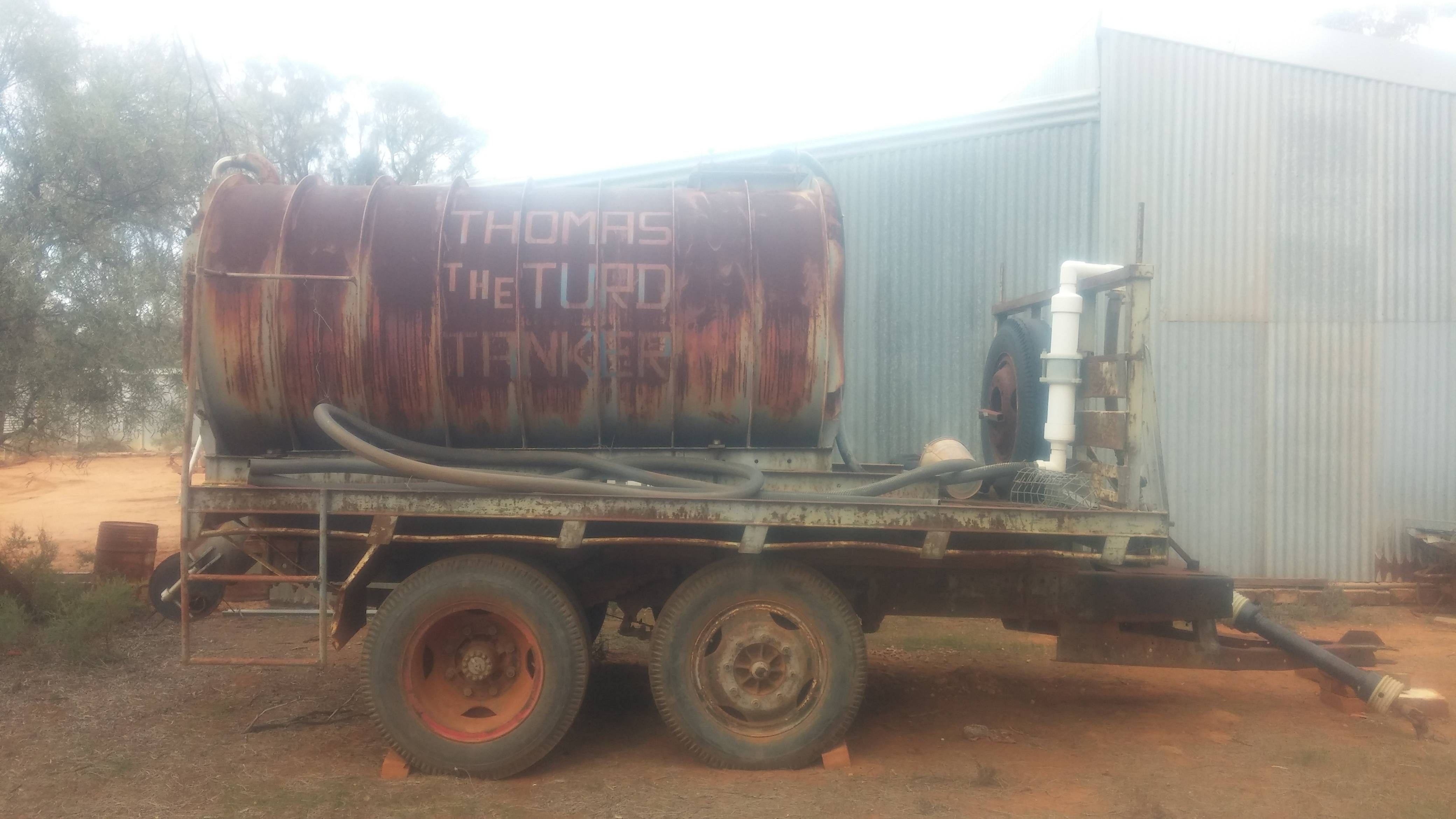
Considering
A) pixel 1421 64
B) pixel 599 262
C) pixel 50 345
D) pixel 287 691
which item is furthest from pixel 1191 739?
pixel 50 345

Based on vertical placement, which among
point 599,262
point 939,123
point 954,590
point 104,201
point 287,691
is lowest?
point 287,691

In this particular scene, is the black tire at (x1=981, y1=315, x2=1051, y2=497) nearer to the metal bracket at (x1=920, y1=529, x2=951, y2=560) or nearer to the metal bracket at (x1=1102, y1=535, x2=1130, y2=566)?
the metal bracket at (x1=1102, y1=535, x2=1130, y2=566)

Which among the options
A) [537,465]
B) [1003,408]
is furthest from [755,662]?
[1003,408]

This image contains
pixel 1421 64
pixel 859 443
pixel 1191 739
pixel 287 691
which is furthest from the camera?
pixel 1421 64

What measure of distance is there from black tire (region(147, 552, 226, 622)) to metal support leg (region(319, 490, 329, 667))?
664mm

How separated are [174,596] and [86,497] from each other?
17.2m

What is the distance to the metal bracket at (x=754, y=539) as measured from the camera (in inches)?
197

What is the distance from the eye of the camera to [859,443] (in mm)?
9617

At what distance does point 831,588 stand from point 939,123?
583cm

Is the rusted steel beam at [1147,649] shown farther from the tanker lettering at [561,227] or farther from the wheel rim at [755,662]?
the tanker lettering at [561,227]

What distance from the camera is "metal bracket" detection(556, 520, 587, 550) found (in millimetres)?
4988

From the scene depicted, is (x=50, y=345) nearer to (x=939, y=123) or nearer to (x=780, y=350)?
(x=780, y=350)

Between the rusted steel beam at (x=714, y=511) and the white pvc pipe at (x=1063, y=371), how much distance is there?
0.63m

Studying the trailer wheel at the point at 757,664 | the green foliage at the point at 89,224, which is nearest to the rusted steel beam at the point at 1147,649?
the trailer wheel at the point at 757,664
